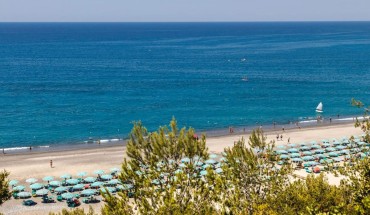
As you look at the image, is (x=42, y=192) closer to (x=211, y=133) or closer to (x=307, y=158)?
(x=307, y=158)

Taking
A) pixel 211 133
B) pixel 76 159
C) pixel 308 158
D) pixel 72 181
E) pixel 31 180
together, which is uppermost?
pixel 211 133

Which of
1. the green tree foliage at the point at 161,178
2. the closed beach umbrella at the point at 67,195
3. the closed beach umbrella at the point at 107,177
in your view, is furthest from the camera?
the closed beach umbrella at the point at 107,177

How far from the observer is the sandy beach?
35.7 metres

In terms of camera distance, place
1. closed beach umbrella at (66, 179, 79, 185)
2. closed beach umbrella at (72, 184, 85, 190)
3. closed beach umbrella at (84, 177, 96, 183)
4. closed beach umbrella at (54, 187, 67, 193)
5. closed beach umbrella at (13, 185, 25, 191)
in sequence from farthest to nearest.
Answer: closed beach umbrella at (84, 177, 96, 183), closed beach umbrella at (66, 179, 79, 185), closed beach umbrella at (72, 184, 85, 190), closed beach umbrella at (54, 187, 67, 193), closed beach umbrella at (13, 185, 25, 191)

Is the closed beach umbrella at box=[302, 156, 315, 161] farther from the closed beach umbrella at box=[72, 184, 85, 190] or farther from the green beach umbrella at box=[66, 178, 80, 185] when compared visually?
the green beach umbrella at box=[66, 178, 80, 185]

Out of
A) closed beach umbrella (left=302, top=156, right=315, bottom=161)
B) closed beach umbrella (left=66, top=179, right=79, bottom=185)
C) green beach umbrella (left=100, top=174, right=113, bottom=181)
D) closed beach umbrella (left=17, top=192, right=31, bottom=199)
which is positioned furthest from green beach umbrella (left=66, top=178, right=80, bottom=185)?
closed beach umbrella (left=302, top=156, right=315, bottom=161)

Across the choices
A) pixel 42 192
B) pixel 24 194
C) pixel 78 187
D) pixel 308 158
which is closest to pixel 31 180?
pixel 24 194

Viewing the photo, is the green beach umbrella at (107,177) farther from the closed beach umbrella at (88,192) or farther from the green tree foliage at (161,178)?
the green tree foliage at (161,178)

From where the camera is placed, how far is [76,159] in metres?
50.2

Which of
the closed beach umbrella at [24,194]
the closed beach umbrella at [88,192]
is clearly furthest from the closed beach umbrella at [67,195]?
the closed beach umbrella at [24,194]

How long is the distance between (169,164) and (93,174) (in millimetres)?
26924

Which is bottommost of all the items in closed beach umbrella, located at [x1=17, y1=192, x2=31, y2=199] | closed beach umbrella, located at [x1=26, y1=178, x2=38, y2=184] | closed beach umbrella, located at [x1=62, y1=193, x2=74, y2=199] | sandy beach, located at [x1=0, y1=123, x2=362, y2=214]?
closed beach umbrella, located at [x1=62, y1=193, x2=74, y2=199]

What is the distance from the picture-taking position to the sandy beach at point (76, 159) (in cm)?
3572

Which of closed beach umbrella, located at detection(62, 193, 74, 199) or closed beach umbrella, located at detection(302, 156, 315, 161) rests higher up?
closed beach umbrella, located at detection(302, 156, 315, 161)
